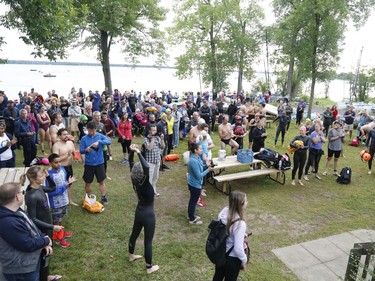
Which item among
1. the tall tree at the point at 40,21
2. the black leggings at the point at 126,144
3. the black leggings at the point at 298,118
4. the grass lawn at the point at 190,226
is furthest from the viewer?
the black leggings at the point at 298,118

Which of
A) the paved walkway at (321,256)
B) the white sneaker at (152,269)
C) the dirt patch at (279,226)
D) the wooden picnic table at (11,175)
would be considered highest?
the wooden picnic table at (11,175)

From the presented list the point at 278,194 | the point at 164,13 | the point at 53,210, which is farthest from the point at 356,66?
the point at 53,210

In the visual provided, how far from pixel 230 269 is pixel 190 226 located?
8.41ft

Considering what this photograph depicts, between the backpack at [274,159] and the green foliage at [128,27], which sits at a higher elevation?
the green foliage at [128,27]

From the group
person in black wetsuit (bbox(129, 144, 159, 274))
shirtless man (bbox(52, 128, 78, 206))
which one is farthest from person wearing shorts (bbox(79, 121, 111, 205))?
person in black wetsuit (bbox(129, 144, 159, 274))

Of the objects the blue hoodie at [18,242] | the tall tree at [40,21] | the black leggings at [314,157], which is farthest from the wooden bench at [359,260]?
the tall tree at [40,21]

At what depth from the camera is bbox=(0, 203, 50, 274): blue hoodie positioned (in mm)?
2686

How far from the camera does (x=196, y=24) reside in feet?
80.5

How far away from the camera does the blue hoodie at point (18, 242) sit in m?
2.69

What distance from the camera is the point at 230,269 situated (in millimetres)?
3312

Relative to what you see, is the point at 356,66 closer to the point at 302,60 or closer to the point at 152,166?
the point at 302,60

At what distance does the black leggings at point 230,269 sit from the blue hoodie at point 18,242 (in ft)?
6.38

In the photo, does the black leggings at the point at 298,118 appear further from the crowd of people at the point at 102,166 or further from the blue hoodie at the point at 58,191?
the blue hoodie at the point at 58,191

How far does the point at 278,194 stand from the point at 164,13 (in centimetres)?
1768
